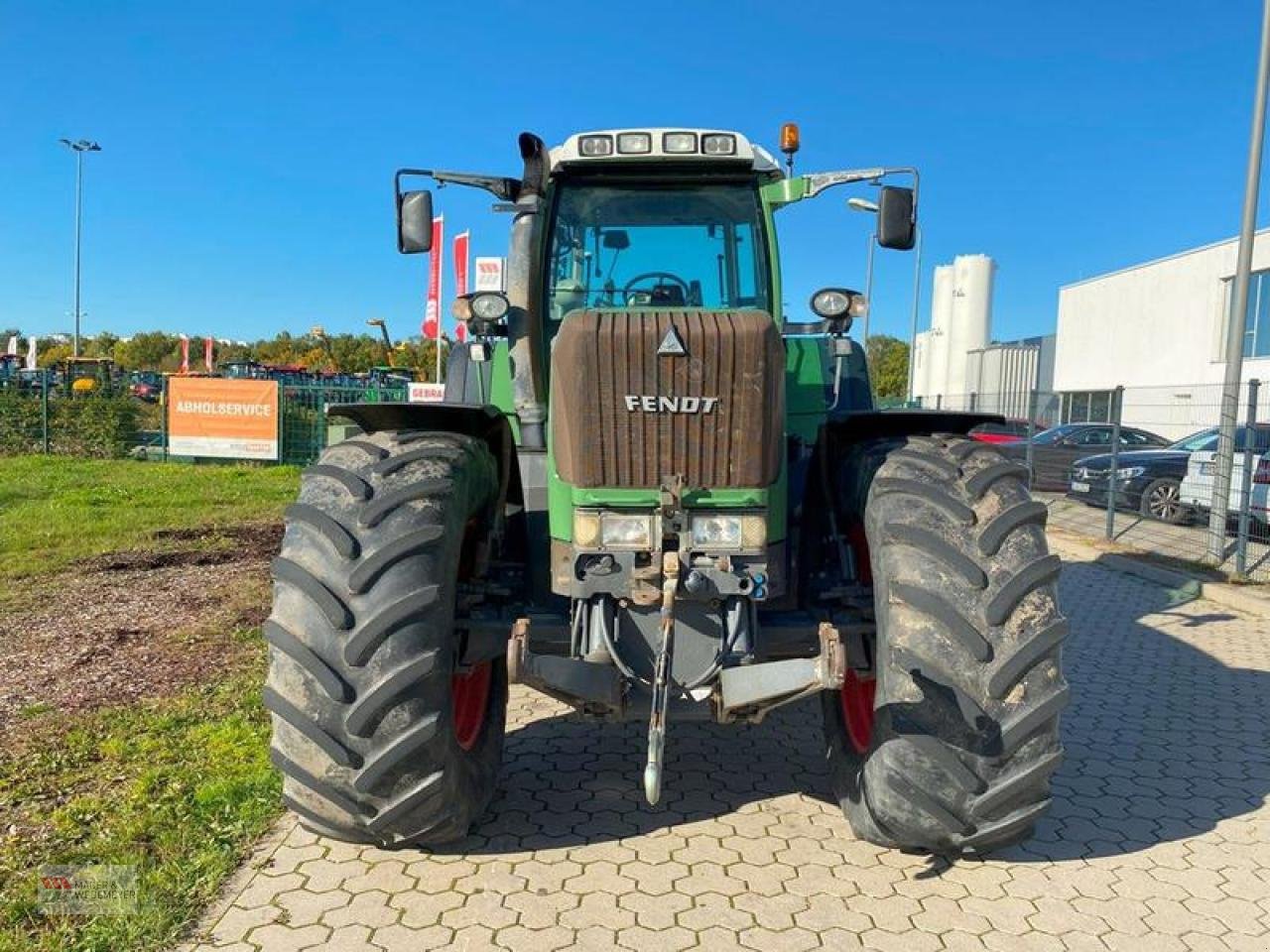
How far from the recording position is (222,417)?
18438mm

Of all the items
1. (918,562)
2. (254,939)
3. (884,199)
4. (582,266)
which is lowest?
(254,939)

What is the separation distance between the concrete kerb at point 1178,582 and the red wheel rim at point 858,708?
645 centimetres

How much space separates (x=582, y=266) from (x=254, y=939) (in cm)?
303

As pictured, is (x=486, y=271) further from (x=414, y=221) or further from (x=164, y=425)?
(x=164, y=425)

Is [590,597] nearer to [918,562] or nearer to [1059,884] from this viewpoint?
[918,562]

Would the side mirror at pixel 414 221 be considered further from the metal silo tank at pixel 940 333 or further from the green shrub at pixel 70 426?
the metal silo tank at pixel 940 333

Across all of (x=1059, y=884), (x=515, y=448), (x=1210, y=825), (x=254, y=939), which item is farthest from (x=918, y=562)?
(x=254, y=939)

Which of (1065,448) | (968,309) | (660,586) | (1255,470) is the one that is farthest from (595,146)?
(968,309)

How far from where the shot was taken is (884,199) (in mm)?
4211

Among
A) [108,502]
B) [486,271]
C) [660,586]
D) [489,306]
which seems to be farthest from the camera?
[486,271]

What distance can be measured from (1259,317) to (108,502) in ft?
98.2

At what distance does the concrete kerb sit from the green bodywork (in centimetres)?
634

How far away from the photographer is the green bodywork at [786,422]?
3.34 metres

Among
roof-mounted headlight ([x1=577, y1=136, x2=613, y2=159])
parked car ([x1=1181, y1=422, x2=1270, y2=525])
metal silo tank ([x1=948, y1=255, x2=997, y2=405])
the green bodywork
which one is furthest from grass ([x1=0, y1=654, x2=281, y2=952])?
metal silo tank ([x1=948, y1=255, x2=997, y2=405])
